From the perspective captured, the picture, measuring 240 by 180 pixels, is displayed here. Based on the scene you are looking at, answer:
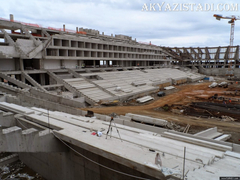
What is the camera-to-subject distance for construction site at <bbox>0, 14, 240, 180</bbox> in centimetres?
671

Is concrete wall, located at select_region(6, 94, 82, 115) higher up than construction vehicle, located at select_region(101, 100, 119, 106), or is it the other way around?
concrete wall, located at select_region(6, 94, 82, 115)

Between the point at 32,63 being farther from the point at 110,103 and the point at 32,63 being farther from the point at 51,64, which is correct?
the point at 110,103

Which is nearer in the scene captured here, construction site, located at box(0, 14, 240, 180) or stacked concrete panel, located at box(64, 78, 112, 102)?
construction site, located at box(0, 14, 240, 180)

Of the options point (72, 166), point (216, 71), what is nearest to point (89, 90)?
point (72, 166)

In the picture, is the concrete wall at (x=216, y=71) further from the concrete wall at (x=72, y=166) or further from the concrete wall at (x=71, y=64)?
the concrete wall at (x=72, y=166)

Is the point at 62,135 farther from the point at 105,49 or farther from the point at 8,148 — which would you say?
the point at 105,49

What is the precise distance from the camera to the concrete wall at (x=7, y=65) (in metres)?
30.0

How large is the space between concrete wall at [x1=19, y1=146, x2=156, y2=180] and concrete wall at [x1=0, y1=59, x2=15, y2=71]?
23.5m

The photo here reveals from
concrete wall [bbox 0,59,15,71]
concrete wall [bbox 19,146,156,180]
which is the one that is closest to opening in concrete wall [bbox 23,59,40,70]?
concrete wall [bbox 0,59,15,71]

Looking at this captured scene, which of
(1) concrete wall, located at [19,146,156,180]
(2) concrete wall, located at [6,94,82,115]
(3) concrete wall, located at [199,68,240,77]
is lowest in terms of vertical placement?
(1) concrete wall, located at [19,146,156,180]

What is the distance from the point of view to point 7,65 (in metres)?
30.5

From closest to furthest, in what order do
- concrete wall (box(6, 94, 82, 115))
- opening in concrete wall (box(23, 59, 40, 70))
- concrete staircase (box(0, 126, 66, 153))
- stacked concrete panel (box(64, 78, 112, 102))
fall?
concrete staircase (box(0, 126, 66, 153)) → concrete wall (box(6, 94, 82, 115)) → stacked concrete panel (box(64, 78, 112, 102)) → opening in concrete wall (box(23, 59, 40, 70))

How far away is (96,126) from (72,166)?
8.01 ft

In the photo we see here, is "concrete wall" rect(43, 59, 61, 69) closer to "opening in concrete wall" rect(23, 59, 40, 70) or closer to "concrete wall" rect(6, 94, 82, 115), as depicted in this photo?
"opening in concrete wall" rect(23, 59, 40, 70)
